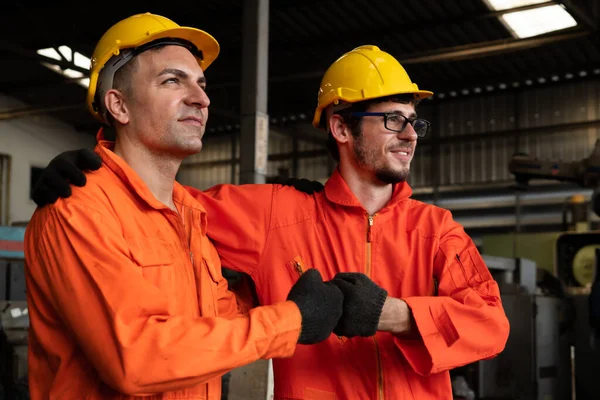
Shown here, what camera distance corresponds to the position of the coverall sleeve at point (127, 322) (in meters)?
1.66

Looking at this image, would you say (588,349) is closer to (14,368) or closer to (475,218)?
(14,368)

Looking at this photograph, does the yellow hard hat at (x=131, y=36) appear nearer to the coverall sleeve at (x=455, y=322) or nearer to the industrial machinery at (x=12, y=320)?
the coverall sleeve at (x=455, y=322)

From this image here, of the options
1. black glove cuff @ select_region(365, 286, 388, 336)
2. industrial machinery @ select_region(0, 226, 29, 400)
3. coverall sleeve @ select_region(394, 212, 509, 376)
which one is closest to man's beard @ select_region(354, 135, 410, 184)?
coverall sleeve @ select_region(394, 212, 509, 376)

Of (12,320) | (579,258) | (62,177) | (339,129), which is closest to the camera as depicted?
(62,177)

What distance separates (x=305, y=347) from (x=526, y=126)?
12.6 metres

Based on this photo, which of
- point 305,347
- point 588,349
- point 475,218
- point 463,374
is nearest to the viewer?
point 305,347

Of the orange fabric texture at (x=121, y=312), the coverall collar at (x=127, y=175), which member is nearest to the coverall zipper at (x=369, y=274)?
the orange fabric texture at (x=121, y=312)

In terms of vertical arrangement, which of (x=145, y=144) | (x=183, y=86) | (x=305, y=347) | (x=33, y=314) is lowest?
(x=305, y=347)

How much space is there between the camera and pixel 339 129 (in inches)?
112

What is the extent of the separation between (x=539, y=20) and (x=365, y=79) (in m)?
8.76

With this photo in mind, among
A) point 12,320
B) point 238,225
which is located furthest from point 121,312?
point 12,320

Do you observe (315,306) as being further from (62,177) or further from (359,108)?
(359,108)

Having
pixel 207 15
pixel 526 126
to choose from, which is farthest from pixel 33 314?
pixel 526 126

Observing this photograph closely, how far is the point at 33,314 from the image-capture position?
1.91 meters
